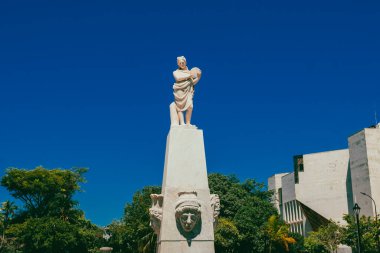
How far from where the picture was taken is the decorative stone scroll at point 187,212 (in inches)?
610

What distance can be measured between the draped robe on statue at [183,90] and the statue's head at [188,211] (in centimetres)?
365

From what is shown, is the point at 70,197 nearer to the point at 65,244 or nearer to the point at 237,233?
the point at 65,244

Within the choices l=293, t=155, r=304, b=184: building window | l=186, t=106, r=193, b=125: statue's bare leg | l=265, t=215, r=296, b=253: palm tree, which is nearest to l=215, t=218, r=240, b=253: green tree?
l=265, t=215, r=296, b=253: palm tree

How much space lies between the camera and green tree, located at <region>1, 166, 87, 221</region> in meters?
51.3

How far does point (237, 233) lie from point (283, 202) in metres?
30.2

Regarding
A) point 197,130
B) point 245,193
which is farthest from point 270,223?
point 197,130

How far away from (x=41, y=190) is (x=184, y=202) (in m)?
39.7

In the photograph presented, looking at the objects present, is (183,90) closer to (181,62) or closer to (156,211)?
(181,62)

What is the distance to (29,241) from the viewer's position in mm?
48812

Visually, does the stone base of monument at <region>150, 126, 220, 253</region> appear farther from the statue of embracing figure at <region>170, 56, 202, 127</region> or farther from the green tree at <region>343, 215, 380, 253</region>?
the green tree at <region>343, 215, 380, 253</region>

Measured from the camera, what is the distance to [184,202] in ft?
50.9

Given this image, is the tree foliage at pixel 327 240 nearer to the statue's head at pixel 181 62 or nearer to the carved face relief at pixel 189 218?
the statue's head at pixel 181 62

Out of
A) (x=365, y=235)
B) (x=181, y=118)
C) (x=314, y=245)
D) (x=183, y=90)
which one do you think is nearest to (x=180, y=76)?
(x=183, y=90)

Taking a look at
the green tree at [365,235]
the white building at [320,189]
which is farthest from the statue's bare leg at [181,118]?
the white building at [320,189]
